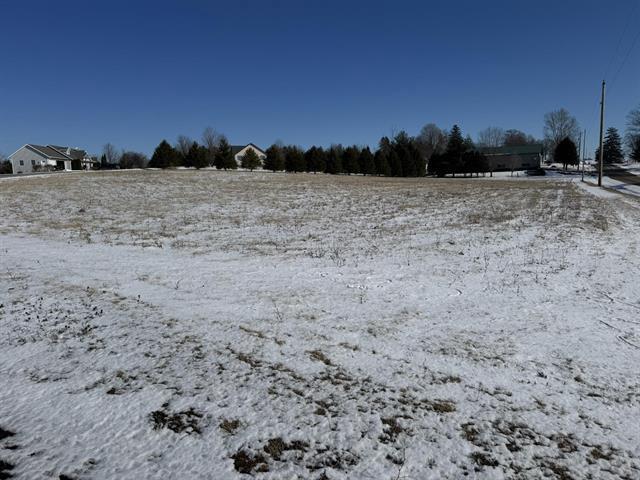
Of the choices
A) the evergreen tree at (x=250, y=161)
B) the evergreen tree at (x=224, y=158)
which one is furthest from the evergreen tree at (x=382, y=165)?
the evergreen tree at (x=224, y=158)

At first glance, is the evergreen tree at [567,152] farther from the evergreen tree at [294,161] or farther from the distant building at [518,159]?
the evergreen tree at [294,161]

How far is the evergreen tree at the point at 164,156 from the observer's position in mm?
57844

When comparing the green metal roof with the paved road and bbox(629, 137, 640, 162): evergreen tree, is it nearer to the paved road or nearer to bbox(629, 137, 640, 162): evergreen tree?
bbox(629, 137, 640, 162): evergreen tree

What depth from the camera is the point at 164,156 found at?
190ft

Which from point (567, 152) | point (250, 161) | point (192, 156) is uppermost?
point (567, 152)

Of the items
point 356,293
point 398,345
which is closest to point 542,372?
point 398,345

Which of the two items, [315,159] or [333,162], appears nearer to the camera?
[315,159]

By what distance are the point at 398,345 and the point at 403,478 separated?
2199 mm

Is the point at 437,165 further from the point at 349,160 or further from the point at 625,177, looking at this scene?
the point at 625,177

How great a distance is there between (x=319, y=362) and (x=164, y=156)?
197 ft

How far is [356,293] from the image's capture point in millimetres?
6852

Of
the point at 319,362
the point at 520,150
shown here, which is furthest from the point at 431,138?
the point at 319,362

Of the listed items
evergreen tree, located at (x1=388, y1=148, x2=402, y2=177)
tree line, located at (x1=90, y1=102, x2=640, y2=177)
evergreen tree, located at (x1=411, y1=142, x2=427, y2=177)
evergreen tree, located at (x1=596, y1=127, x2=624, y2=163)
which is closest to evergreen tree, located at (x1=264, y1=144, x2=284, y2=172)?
tree line, located at (x1=90, y1=102, x2=640, y2=177)

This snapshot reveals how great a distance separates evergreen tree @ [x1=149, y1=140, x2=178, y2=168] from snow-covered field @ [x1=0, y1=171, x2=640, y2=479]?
170ft
